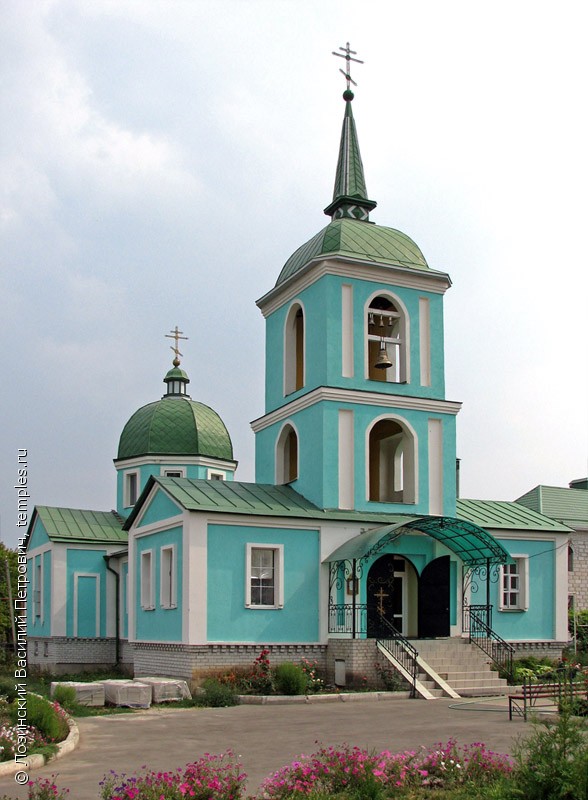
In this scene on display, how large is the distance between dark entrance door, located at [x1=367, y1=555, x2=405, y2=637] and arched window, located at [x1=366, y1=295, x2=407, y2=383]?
450cm

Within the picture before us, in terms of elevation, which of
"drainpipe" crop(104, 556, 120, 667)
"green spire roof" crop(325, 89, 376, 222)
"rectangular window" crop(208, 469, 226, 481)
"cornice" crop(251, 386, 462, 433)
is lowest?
"drainpipe" crop(104, 556, 120, 667)

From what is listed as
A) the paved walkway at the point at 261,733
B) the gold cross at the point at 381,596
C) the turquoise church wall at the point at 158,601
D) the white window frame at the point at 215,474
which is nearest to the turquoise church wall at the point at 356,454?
the gold cross at the point at 381,596

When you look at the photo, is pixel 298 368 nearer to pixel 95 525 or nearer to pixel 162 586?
pixel 162 586

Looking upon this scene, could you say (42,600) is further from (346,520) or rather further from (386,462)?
(346,520)

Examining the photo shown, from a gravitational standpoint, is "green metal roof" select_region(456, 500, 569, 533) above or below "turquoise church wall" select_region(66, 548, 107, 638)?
above

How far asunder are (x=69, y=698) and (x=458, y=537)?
30.5 feet

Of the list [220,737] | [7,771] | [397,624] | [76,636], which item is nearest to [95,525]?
[76,636]

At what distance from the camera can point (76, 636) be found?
3034 centimetres

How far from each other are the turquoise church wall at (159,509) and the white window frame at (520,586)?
26.4 feet

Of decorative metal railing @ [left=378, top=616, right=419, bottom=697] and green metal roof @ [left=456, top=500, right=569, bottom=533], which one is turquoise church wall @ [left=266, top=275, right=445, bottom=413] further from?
decorative metal railing @ [left=378, top=616, right=419, bottom=697]

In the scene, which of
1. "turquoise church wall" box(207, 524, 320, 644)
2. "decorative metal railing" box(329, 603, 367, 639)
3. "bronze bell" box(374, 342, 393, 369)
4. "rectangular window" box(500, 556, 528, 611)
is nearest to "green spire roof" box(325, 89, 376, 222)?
"bronze bell" box(374, 342, 393, 369)

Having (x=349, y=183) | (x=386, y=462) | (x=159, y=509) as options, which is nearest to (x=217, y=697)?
(x=159, y=509)

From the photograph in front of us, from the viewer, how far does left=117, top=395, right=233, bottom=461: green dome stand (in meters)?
34.8

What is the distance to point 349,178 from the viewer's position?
2655cm
